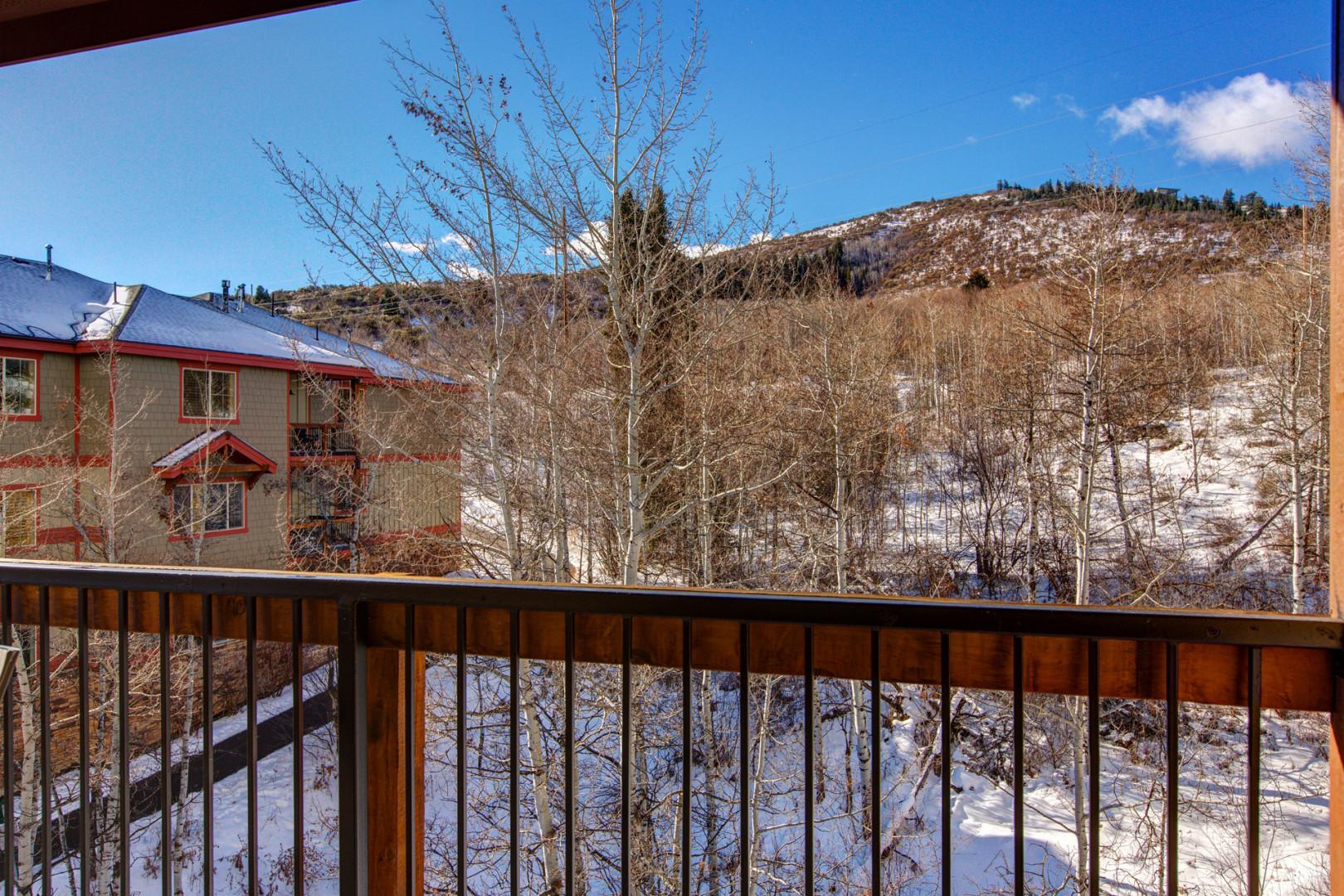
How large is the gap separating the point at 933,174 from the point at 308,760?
10903 millimetres

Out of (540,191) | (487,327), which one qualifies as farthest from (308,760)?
(540,191)

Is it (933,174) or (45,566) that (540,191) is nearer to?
(933,174)

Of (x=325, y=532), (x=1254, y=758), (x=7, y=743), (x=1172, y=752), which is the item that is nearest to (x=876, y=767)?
(x=1172, y=752)

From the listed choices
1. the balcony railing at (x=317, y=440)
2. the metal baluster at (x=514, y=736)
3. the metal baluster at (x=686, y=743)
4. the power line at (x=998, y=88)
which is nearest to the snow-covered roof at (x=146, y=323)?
the balcony railing at (x=317, y=440)

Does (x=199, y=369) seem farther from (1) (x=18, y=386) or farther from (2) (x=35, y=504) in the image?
(2) (x=35, y=504)

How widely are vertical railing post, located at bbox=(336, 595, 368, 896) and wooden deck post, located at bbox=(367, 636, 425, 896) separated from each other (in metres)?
0.02

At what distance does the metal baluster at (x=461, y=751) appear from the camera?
1.39m

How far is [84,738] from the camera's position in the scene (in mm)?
1600

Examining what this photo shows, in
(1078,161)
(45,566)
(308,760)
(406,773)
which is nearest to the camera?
(406,773)

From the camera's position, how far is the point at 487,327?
5977mm

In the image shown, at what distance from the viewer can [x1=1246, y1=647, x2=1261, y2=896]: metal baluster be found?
Answer: 111 cm

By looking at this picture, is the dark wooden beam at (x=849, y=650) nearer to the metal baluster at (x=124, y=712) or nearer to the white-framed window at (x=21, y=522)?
the metal baluster at (x=124, y=712)

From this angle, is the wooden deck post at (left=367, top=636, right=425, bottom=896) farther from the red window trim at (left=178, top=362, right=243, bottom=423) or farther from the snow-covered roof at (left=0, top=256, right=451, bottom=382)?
the red window trim at (left=178, top=362, right=243, bottom=423)

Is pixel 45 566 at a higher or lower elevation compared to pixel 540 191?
lower
